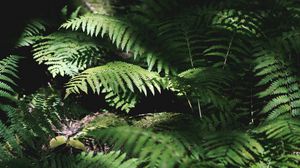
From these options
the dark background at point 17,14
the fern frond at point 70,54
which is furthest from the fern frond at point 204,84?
the dark background at point 17,14

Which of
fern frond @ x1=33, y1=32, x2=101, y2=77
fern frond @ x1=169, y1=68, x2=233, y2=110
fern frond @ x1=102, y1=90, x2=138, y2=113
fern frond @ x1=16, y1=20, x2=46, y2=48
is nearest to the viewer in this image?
fern frond @ x1=169, y1=68, x2=233, y2=110

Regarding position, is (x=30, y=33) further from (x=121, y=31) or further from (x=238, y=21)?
(x=238, y=21)

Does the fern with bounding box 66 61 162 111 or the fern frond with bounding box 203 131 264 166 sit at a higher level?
the fern with bounding box 66 61 162 111

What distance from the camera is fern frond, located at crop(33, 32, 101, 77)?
3.05m

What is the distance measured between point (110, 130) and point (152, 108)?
1.32 m

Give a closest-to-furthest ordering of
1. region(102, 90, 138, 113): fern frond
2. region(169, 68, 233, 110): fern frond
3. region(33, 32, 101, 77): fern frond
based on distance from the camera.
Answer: region(169, 68, 233, 110): fern frond → region(102, 90, 138, 113): fern frond → region(33, 32, 101, 77): fern frond

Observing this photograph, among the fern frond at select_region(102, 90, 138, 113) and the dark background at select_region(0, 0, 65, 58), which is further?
the dark background at select_region(0, 0, 65, 58)

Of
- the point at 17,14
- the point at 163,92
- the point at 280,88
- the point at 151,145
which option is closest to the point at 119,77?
the point at 163,92

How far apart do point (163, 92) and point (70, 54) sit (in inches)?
31.2

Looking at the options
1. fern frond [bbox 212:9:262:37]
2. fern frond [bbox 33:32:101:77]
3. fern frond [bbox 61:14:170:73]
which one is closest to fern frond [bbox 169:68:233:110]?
fern frond [bbox 61:14:170:73]

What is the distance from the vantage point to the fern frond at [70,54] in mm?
3047

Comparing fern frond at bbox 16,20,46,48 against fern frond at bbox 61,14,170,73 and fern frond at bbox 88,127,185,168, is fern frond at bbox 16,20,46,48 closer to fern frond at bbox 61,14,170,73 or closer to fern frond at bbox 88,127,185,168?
fern frond at bbox 61,14,170,73

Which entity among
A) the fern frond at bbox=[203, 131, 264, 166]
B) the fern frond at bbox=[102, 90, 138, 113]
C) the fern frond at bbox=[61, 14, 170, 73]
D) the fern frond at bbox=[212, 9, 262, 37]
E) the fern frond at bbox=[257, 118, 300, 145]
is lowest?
the fern frond at bbox=[102, 90, 138, 113]

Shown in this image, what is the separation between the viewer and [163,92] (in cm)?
329
